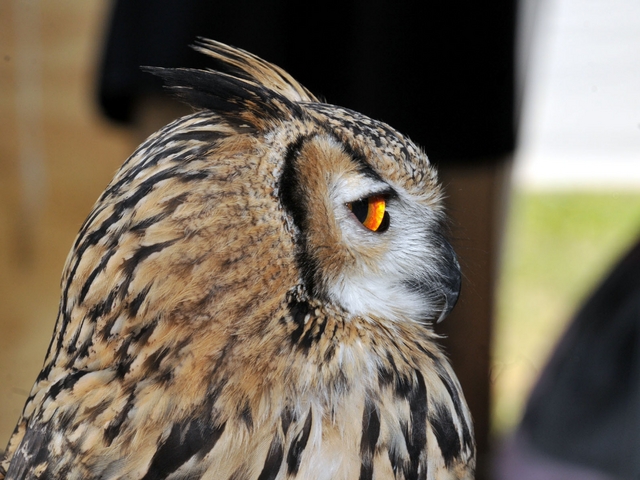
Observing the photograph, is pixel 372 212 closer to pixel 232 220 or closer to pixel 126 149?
pixel 232 220

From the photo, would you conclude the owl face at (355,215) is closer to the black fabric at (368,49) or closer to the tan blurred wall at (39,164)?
the black fabric at (368,49)

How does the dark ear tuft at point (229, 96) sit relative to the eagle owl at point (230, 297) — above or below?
above

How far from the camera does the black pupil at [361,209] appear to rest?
65cm

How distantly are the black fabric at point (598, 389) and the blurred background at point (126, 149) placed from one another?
11.8 inches

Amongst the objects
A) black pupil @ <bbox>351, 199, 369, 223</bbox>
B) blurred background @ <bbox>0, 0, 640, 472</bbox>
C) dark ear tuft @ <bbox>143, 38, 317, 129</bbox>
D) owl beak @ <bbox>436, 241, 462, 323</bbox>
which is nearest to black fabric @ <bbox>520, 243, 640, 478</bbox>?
blurred background @ <bbox>0, 0, 640, 472</bbox>

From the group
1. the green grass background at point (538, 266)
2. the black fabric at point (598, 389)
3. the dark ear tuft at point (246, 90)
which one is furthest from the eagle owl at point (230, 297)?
the black fabric at point (598, 389)

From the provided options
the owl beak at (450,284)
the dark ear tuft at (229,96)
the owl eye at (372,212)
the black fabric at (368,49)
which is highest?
the black fabric at (368,49)

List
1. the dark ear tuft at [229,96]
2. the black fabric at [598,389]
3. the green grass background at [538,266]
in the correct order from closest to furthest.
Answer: the dark ear tuft at [229,96], the green grass background at [538,266], the black fabric at [598,389]

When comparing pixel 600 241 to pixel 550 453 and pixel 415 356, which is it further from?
pixel 415 356

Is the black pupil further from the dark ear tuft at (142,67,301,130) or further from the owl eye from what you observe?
the dark ear tuft at (142,67,301,130)

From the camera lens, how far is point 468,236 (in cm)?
67

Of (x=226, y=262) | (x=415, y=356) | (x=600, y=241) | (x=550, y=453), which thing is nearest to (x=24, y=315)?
(x=226, y=262)

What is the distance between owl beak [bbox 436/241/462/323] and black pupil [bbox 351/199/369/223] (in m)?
0.11

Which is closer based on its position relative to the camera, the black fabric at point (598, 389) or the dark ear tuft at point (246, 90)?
the dark ear tuft at point (246, 90)
